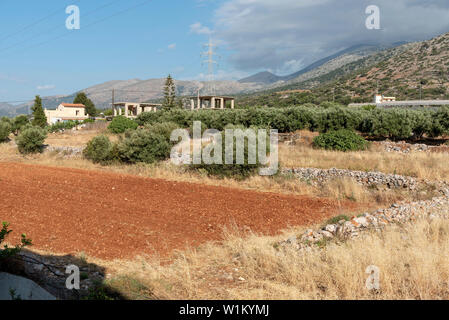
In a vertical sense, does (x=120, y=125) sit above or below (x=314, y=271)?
above

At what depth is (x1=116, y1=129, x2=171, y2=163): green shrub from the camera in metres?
19.4

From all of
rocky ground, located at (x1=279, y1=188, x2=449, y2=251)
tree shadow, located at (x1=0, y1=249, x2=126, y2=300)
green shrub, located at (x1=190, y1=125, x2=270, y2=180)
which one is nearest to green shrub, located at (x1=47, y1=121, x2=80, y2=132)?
green shrub, located at (x1=190, y1=125, x2=270, y2=180)

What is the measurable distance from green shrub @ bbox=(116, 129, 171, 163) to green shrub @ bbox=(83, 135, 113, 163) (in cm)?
107

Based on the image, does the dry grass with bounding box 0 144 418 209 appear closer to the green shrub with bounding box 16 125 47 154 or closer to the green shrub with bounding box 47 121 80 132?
the green shrub with bounding box 16 125 47 154

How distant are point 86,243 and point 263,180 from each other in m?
8.85

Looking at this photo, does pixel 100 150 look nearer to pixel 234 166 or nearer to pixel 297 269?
pixel 234 166

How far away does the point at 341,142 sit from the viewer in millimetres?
20547

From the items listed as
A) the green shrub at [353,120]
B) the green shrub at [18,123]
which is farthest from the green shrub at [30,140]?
the green shrub at [18,123]

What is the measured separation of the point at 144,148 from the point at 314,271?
15702 mm

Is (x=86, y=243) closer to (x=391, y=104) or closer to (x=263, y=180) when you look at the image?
(x=263, y=180)

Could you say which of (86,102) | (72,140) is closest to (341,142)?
(72,140)

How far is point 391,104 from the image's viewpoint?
148 feet

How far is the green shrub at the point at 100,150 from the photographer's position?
20953mm
